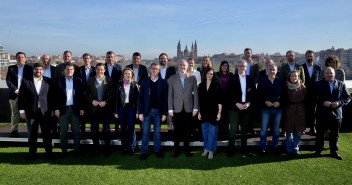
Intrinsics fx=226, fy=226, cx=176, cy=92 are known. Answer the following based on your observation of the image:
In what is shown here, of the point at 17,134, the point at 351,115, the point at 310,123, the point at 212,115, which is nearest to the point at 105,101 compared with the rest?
the point at 212,115

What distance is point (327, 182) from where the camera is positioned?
339 centimetres

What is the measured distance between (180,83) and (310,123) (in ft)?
10.9

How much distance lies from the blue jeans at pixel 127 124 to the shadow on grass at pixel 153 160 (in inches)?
10.6

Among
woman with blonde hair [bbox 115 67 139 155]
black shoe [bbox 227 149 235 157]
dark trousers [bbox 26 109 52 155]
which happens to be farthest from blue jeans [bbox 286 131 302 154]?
dark trousers [bbox 26 109 52 155]

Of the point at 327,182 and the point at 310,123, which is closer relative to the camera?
the point at 327,182

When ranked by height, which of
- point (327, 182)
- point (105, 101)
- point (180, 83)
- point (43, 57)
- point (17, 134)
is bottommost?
point (327, 182)

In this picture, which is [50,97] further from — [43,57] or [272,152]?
[272,152]

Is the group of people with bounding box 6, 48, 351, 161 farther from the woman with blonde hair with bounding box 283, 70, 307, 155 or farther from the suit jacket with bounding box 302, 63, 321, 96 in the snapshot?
the suit jacket with bounding box 302, 63, 321, 96

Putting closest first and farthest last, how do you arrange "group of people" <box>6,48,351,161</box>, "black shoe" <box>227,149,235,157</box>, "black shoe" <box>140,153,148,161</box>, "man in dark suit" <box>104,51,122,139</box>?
"group of people" <box>6,48,351,161</box> → "black shoe" <box>140,153,148,161</box> → "black shoe" <box>227,149,235,157</box> → "man in dark suit" <box>104,51,122,139</box>

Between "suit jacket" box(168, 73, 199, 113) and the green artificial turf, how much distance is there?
1.01m

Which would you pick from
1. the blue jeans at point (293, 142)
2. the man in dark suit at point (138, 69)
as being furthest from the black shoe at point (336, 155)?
the man in dark suit at point (138, 69)

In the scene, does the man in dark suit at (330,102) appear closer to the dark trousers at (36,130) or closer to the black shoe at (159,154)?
the black shoe at (159,154)

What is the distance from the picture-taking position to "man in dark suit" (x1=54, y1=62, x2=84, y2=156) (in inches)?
166

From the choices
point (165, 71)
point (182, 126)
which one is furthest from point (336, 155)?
point (165, 71)
